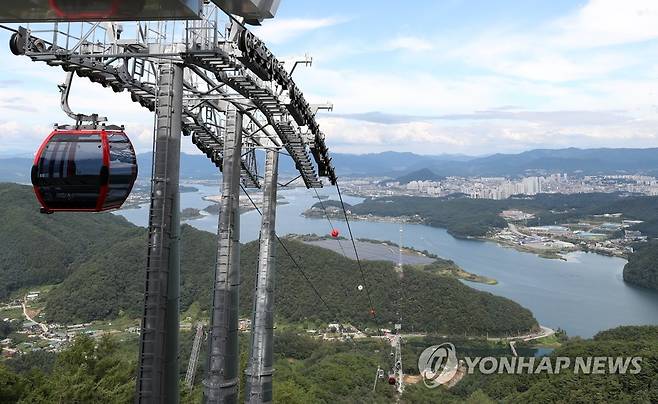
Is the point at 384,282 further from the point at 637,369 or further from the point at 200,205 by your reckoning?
the point at 200,205

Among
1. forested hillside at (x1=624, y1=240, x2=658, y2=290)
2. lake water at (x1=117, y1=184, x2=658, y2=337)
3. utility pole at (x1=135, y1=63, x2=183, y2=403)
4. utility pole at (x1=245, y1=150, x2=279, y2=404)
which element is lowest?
lake water at (x1=117, y1=184, x2=658, y2=337)

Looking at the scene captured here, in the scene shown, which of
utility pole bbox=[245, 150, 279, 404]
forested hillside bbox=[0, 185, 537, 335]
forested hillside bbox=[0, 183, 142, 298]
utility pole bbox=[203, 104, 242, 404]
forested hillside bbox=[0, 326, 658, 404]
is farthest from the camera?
forested hillside bbox=[0, 183, 142, 298]

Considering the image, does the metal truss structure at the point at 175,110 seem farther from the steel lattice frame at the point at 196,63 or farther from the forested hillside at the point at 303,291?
the forested hillside at the point at 303,291

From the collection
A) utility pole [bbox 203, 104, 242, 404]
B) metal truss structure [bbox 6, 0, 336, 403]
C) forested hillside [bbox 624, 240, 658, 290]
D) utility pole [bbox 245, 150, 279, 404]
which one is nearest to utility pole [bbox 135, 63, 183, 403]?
metal truss structure [bbox 6, 0, 336, 403]

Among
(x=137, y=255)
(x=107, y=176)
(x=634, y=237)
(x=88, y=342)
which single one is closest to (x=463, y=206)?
(x=634, y=237)

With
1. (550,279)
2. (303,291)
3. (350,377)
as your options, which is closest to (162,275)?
(350,377)

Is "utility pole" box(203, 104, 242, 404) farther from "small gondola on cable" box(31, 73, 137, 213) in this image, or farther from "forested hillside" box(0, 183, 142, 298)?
"forested hillside" box(0, 183, 142, 298)
